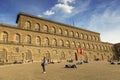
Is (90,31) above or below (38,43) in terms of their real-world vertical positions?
above

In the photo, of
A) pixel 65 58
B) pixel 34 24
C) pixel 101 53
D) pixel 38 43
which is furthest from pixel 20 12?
pixel 101 53

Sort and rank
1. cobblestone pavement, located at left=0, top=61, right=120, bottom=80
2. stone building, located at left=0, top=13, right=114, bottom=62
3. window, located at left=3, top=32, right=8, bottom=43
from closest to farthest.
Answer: cobblestone pavement, located at left=0, top=61, right=120, bottom=80 → window, located at left=3, top=32, right=8, bottom=43 → stone building, located at left=0, top=13, right=114, bottom=62

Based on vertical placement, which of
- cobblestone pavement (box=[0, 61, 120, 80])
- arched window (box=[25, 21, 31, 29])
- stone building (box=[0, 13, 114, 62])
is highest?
arched window (box=[25, 21, 31, 29])

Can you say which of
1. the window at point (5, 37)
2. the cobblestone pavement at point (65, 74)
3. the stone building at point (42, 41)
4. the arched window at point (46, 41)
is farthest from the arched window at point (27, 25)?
the cobblestone pavement at point (65, 74)

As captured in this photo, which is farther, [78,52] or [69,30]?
[69,30]

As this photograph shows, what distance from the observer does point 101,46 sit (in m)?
65.2

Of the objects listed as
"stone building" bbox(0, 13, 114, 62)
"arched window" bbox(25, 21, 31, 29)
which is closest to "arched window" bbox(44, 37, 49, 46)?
"stone building" bbox(0, 13, 114, 62)

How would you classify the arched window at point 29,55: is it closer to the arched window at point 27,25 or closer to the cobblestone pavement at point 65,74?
the arched window at point 27,25

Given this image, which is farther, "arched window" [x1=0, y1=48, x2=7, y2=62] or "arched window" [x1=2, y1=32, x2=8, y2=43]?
"arched window" [x1=2, y1=32, x2=8, y2=43]

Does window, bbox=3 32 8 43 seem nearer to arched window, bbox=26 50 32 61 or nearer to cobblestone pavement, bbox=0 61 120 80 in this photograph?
arched window, bbox=26 50 32 61

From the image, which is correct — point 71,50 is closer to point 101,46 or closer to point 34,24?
point 34,24

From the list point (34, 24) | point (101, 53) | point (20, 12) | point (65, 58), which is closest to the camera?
point (20, 12)

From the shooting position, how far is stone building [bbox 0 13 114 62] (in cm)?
3334

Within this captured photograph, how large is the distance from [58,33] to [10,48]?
21.7 metres
